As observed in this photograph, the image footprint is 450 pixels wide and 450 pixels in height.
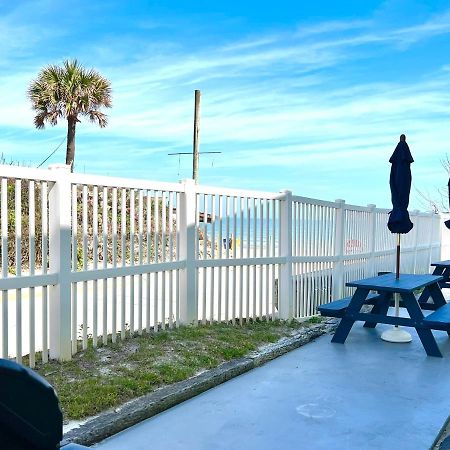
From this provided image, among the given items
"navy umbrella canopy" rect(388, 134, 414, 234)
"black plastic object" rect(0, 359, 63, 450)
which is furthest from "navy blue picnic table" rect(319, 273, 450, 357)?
"black plastic object" rect(0, 359, 63, 450)

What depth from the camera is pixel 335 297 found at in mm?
8102

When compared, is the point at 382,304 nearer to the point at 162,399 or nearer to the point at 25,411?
the point at 162,399

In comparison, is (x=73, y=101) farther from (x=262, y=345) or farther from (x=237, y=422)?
(x=237, y=422)

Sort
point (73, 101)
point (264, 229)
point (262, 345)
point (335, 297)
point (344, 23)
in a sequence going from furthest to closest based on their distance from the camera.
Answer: point (73, 101), point (344, 23), point (335, 297), point (264, 229), point (262, 345)

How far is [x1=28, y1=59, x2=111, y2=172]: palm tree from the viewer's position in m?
17.9

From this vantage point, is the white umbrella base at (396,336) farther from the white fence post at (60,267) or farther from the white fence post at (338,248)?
the white fence post at (60,267)

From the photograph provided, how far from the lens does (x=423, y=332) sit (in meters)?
5.51

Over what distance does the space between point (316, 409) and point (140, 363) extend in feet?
5.27

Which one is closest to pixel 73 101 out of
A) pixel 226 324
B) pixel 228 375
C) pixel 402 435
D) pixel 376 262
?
pixel 376 262

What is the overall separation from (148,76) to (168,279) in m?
14.4

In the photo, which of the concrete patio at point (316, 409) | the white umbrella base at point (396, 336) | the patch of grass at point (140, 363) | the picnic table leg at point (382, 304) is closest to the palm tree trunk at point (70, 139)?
the patch of grass at point (140, 363)

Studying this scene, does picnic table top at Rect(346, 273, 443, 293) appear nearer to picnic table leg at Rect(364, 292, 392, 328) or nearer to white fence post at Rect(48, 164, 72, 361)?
picnic table leg at Rect(364, 292, 392, 328)

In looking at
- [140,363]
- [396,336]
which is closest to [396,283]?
[396,336]

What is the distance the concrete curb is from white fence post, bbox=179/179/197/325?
1.05 metres
